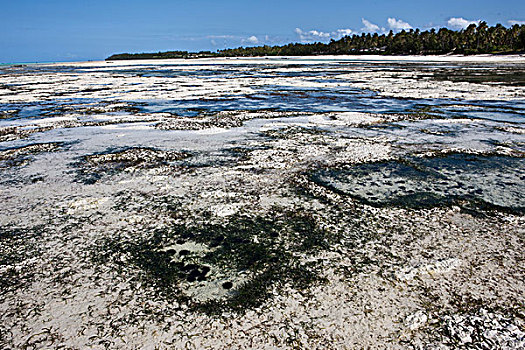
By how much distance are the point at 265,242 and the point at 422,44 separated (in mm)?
79938

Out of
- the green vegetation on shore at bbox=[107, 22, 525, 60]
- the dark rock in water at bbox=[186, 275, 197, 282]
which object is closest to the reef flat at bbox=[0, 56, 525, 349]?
the dark rock in water at bbox=[186, 275, 197, 282]

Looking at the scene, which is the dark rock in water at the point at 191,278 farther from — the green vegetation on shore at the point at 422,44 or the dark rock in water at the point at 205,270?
the green vegetation on shore at the point at 422,44

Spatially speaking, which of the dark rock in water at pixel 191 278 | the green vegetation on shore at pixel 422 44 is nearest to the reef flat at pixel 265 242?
the dark rock in water at pixel 191 278

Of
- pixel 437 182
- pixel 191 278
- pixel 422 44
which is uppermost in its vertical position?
pixel 422 44

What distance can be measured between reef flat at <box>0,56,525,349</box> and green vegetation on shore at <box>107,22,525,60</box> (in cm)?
6262

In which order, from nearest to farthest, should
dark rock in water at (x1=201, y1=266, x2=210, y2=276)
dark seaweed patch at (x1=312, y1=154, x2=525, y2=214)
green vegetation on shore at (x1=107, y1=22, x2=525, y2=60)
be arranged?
1. dark rock in water at (x1=201, y1=266, x2=210, y2=276)
2. dark seaweed patch at (x1=312, y1=154, x2=525, y2=214)
3. green vegetation on shore at (x1=107, y1=22, x2=525, y2=60)

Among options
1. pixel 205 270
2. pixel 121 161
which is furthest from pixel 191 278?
pixel 121 161

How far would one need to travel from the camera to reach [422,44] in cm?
7050

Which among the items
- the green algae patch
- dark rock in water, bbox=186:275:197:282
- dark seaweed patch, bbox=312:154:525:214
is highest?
the green algae patch

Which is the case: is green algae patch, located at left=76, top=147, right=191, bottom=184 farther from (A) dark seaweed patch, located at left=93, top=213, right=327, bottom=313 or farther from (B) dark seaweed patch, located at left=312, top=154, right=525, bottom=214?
(B) dark seaweed patch, located at left=312, top=154, right=525, bottom=214

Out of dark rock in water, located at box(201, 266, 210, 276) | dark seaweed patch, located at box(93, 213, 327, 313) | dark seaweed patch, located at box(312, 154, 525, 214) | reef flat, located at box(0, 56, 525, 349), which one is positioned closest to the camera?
reef flat, located at box(0, 56, 525, 349)

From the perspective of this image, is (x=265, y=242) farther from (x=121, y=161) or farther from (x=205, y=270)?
Result: (x=121, y=161)

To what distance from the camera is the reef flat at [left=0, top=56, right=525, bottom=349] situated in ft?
5.59

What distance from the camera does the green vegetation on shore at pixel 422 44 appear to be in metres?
59.5
